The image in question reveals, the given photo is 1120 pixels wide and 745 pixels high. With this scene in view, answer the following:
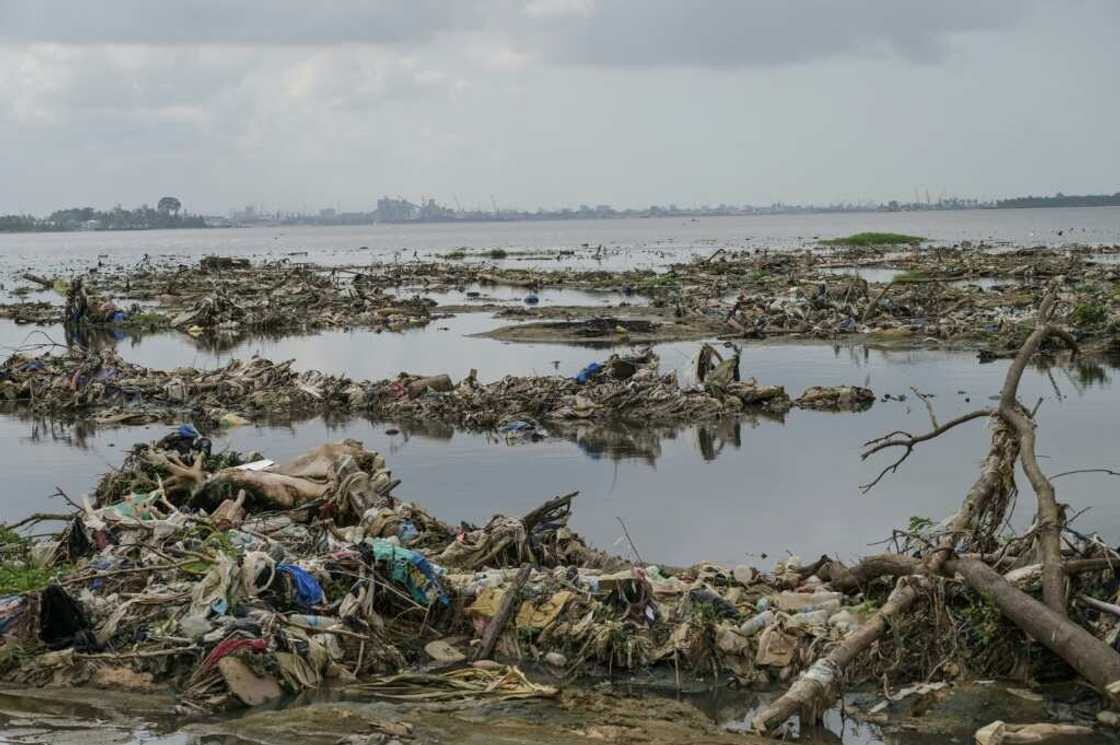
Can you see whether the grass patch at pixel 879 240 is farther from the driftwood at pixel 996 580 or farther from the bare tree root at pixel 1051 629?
the bare tree root at pixel 1051 629

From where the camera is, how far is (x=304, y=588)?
28.0ft

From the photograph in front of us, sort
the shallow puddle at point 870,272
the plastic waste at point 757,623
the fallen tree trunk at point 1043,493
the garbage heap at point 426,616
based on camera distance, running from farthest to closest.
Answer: the shallow puddle at point 870,272, the plastic waste at point 757,623, the garbage heap at point 426,616, the fallen tree trunk at point 1043,493

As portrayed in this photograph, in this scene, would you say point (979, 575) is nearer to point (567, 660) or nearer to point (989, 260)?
point (567, 660)

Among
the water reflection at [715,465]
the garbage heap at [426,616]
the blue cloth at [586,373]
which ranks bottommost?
the water reflection at [715,465]

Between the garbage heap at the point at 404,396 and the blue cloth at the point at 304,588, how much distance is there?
8993mm

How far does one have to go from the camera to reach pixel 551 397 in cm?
1866

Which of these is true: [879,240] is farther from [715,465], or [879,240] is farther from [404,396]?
[715,465]

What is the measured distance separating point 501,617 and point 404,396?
37.3 feet

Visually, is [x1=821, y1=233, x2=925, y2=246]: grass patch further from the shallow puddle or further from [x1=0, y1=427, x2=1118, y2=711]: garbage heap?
[x1=0, y1=427, x2=1118, y2=711]: garbage heap

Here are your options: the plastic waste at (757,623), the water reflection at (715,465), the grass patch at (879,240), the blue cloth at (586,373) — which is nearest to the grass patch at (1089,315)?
the water reflection at (715,465)

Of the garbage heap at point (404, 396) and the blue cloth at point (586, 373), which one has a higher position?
the blue cloth at point (586, 373)

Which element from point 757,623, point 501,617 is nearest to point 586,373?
point 501,617

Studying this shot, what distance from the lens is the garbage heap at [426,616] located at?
303 inches

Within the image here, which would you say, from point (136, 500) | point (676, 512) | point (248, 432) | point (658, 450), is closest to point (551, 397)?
point (658, 450)
